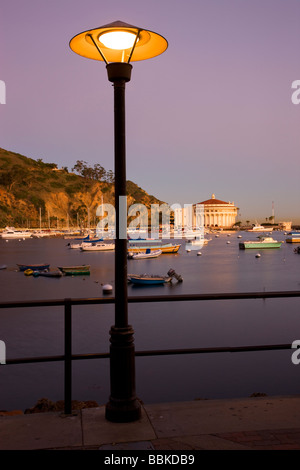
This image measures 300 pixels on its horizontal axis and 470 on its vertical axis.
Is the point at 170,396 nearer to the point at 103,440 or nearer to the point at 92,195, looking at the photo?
the point at 103,440

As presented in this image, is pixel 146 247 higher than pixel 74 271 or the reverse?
higher

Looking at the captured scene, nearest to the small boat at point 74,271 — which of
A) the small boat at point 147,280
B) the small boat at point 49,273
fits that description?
the small boat at point 49,273

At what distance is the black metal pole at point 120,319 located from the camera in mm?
4461

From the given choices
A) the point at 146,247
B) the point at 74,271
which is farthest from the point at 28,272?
the point at 146,247

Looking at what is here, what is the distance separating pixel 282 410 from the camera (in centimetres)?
467

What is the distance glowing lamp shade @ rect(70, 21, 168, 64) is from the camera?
4.45 metres

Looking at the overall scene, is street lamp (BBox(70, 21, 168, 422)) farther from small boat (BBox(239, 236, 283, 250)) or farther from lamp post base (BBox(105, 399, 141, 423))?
small boat (BBox(239, 236, 283, 250))

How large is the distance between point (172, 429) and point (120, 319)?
116 centimetres

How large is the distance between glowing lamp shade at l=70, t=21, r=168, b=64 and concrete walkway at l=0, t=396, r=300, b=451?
3732 millimetres

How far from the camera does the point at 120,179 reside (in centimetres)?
468

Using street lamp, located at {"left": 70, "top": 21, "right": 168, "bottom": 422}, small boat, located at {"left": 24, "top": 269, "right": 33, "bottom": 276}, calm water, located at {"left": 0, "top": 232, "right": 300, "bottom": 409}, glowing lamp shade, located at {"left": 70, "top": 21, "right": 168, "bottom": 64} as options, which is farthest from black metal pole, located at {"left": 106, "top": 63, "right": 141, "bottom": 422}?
small boat, located at {"left": 24, "top": 269, "right": 33, "bottom": 276}

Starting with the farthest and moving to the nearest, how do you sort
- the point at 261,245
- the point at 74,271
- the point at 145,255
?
1. the point at 261,245
2. the point at 145,255
3. the point at 74,271

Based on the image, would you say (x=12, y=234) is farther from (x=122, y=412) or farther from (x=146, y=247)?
(x=122, y=412)
